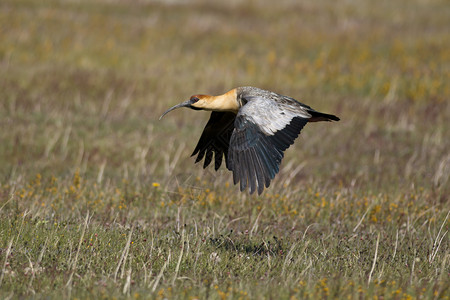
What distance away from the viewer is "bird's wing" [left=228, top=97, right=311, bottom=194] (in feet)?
17.0

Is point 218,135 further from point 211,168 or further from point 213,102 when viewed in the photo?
point 211,168

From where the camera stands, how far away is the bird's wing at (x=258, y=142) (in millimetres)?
5172

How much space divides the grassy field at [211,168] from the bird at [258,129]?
0.63 meters

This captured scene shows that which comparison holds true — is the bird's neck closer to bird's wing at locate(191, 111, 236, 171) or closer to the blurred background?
bird's wing at locate(191, 111, 236, 171)

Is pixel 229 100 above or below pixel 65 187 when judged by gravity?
above

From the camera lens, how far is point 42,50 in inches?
595

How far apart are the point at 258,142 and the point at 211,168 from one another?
3647mm

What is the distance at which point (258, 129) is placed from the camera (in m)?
5.36

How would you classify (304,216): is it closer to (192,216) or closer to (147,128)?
(192,216)

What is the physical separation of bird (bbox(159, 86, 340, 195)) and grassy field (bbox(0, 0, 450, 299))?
0.63 m

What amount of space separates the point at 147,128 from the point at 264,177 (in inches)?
254

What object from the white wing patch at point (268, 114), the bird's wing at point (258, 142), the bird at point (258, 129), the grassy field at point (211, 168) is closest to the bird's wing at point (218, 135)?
the bird at point (258, 129)

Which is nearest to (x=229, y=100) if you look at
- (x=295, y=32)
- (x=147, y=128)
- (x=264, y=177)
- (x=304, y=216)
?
(x=264, y=177)

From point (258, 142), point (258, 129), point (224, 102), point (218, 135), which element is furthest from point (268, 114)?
point (218, 135)
